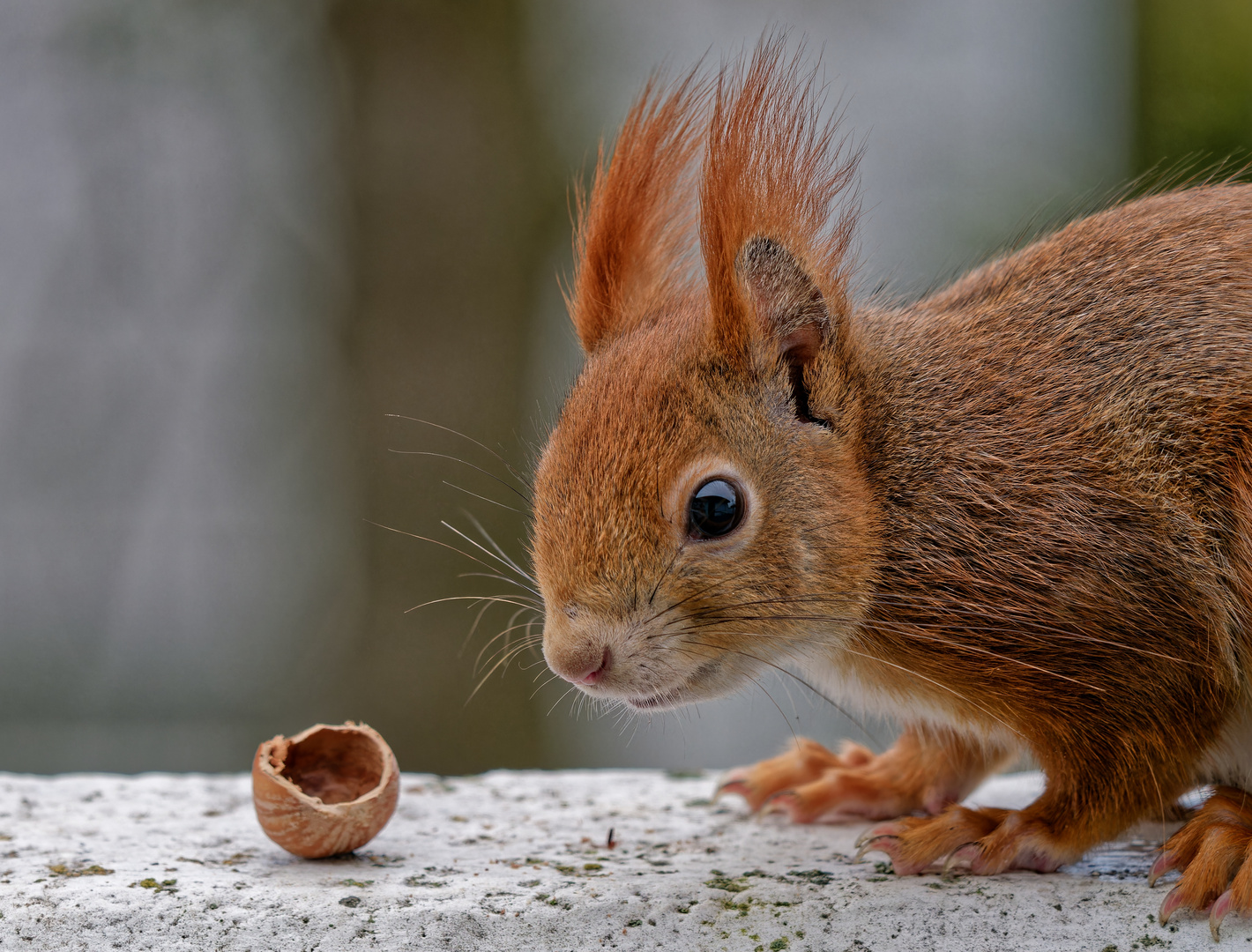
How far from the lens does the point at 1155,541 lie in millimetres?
1623

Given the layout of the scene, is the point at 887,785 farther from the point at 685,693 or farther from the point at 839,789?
the point at 685,693

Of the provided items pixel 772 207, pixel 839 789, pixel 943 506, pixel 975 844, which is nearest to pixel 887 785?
pixel 839 789

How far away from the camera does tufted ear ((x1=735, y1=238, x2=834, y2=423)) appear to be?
1.74 meters

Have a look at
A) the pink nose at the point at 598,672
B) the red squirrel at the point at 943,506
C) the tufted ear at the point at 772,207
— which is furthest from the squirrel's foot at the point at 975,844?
the tufted ear at the point at 772,207

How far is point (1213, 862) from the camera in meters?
1.56

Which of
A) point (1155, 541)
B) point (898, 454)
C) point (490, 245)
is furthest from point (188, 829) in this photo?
point (490, 245)

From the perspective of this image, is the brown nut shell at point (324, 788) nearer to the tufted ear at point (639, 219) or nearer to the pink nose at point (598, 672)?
the pink nose at point (598, 672)

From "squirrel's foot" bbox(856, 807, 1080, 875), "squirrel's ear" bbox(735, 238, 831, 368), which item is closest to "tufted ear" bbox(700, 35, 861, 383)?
"squirrel's ear" bbox(735, 238, 831, 368)

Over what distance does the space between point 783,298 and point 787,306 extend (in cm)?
1

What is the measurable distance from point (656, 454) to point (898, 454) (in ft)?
1.17

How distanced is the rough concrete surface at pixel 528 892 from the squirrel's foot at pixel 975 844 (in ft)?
0.08

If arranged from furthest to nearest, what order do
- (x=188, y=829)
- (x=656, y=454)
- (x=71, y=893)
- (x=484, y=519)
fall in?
(x=484, y=519) < (x=188, y=829) < (x=656, y=454) < (x=71, y=893)

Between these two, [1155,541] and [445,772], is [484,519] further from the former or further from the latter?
[1155,541]

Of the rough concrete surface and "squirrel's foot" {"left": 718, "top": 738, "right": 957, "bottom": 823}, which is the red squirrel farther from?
"squirrel's foot" {"left": 718, "top": 738, "right": 957, "bottom": 823}
